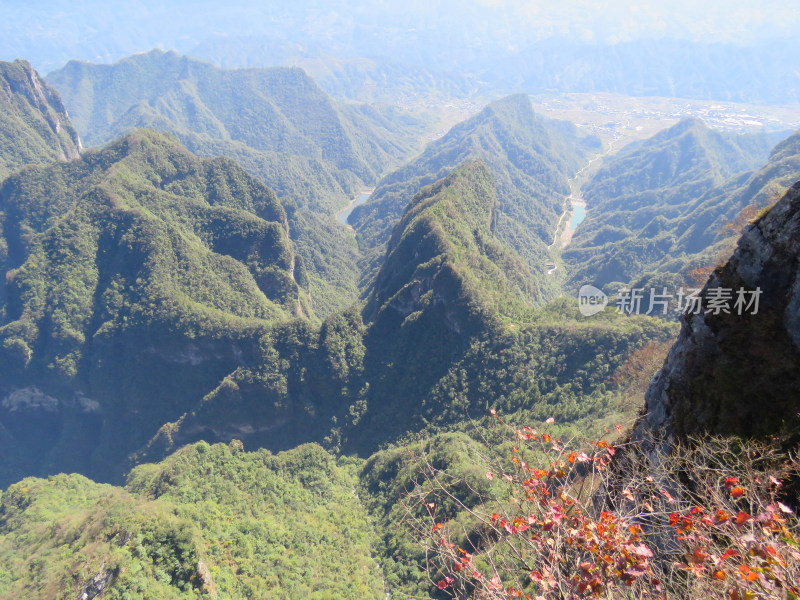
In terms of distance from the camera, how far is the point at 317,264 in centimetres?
11594

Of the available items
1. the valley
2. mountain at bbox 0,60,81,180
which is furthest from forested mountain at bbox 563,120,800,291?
mountain at bbox 0,60,81,180

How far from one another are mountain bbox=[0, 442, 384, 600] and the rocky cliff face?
31.8 m

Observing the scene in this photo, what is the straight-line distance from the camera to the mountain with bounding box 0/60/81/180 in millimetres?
117500

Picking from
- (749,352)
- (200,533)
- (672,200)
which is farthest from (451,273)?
(672,200)

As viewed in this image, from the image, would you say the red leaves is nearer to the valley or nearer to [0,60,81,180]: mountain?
the valley

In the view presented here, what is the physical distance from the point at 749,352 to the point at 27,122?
6866 inches

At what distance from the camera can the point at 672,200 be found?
14750cm

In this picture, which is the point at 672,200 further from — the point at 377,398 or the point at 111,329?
the point at 111,329

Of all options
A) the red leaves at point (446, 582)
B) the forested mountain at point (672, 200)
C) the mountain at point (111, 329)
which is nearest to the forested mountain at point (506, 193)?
the forested mountain at point (672, 200)

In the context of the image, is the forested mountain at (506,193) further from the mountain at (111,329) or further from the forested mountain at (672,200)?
the mountain at (111,329)

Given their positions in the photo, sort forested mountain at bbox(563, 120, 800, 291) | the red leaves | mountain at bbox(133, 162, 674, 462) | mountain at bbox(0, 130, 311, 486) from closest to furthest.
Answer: the red leaves
mountain at bbox(133, 162, 674, 462)
mountain at bbox(0, 130, 311, 486)
forested mountain at bbox(563, 120, 800, 291)

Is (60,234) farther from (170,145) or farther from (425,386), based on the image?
(425,386)

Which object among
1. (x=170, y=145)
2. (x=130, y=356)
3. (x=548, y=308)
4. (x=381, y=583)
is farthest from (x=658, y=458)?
(x=170, y=145)

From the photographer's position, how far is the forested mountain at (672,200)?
331 feet
